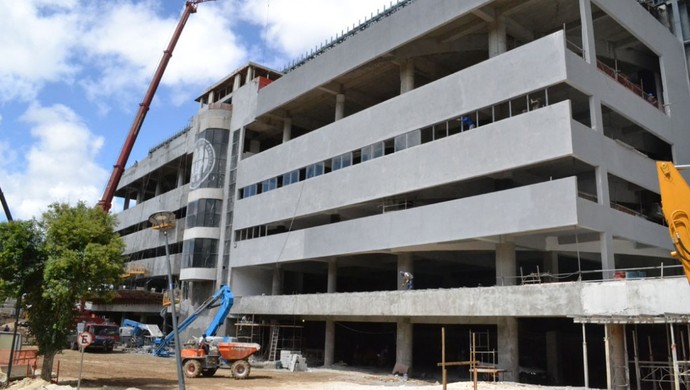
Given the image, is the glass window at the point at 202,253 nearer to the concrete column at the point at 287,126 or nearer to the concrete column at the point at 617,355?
the concrete column at the point at 287,126

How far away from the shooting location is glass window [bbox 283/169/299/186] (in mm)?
41406

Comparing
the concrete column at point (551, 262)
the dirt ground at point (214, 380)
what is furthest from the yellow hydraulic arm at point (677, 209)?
the concrete column at point (551, 262)

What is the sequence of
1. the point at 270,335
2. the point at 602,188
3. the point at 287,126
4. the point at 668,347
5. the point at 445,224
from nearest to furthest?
1. the point at 668,347
2. the point at 602,188
3. the point at 445,224
4. the point at 270,335
5. the point at 287,126

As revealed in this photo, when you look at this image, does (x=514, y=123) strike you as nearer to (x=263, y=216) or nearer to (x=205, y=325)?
(x=263, y=216)

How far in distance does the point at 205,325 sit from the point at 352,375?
1771 centimetres

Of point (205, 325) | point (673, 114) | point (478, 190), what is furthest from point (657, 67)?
point (205, 325)

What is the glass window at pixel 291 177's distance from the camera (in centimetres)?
4141

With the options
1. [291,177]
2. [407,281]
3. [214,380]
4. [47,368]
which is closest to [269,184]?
[291,177]

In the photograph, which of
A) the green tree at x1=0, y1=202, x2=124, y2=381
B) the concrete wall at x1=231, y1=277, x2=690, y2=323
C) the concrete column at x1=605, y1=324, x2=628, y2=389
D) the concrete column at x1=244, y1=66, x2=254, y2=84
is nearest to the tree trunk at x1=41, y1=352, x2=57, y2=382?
the green tree at x1=0, y1=202, x2=124, y2=381

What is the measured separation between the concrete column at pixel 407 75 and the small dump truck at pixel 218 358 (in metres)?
17.7

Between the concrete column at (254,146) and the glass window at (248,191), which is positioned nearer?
the glass window at (248,191)

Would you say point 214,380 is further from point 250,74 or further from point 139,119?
point 139,119

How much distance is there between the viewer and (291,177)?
4191 cm

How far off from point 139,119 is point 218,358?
44483mm
